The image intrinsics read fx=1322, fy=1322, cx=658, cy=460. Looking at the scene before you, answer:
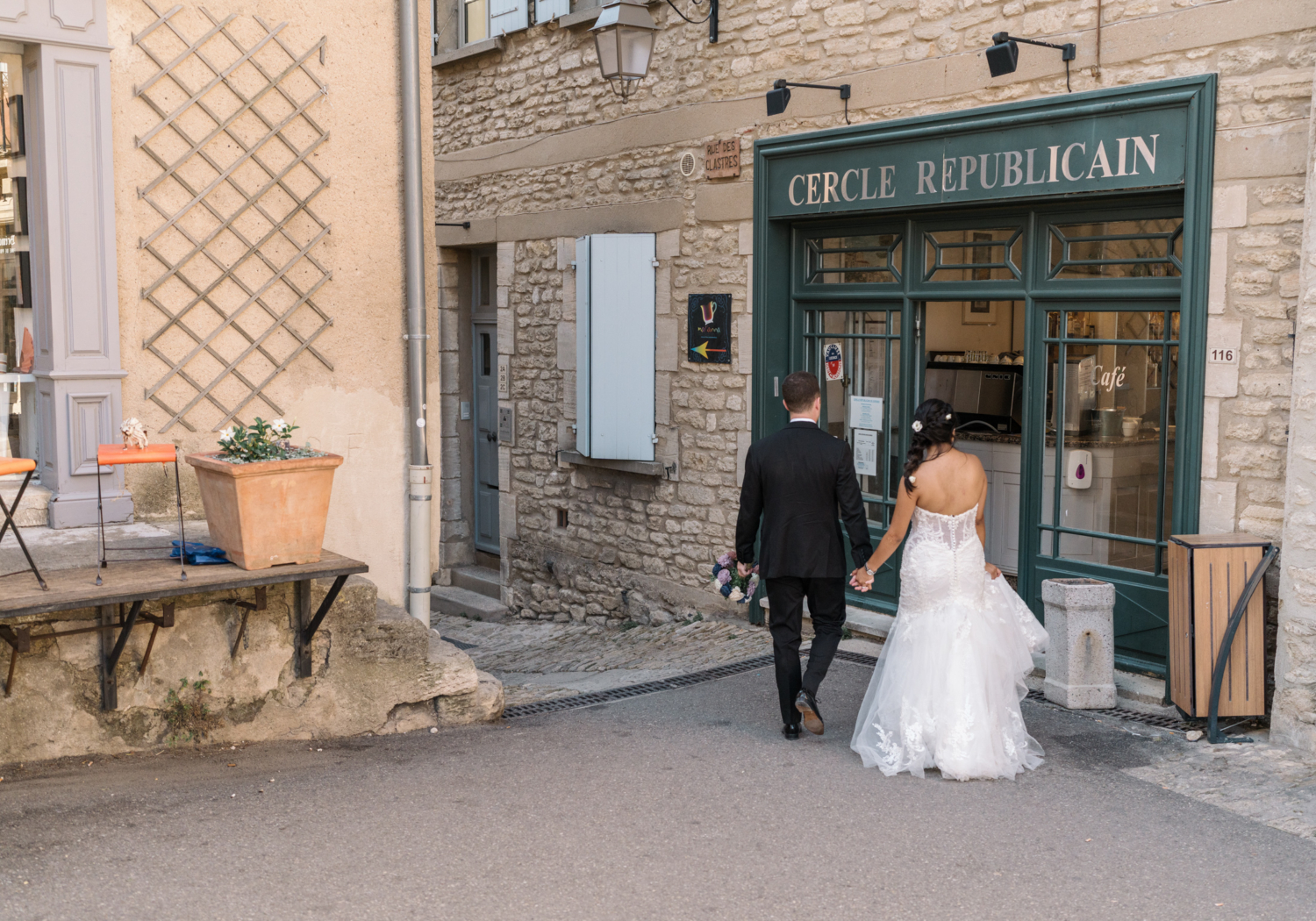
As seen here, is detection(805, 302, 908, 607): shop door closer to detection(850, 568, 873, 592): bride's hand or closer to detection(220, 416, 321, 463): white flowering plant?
detection(850, 568, 873, 592): bride's hand

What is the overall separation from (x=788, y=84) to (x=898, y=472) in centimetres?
237

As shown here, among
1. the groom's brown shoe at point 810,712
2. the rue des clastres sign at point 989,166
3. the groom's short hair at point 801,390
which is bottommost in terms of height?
the groom's brown shoe at point 810,712

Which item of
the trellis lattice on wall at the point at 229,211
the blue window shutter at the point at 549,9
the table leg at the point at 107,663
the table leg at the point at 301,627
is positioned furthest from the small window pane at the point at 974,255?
the table leg at the point at 107,663

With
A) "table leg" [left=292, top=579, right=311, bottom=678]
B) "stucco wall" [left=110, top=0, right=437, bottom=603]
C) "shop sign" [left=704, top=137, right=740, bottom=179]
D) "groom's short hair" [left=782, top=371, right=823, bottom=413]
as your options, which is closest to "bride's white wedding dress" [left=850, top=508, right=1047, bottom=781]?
"groom's short hair" [left=782, top=371, right=823, bottom=413]

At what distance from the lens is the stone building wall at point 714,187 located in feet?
18.9

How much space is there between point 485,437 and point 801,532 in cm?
661

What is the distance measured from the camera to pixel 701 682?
6.88 m

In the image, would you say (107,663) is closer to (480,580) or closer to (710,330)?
(710,330)

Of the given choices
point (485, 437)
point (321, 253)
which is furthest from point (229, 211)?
point (485, 437)

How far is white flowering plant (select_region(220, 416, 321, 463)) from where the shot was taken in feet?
16.2

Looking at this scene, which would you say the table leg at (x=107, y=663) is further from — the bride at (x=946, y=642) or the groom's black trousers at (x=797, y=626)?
the bride at (x=946, y=642)

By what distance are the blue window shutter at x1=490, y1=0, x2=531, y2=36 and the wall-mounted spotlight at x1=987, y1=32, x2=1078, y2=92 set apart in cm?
452

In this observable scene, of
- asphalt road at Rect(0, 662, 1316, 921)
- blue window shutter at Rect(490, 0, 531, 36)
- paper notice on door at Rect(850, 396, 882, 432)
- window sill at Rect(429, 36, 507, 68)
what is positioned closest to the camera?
asphalt road at Rect(0, 662, 1316, 921)

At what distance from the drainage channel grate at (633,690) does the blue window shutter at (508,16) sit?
216 inches
